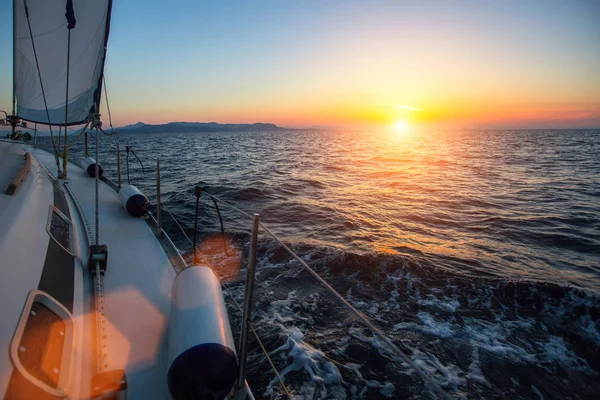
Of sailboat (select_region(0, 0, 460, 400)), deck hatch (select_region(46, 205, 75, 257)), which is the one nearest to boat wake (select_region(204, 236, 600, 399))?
sailboat (select_region(0, 0, 460, 400))

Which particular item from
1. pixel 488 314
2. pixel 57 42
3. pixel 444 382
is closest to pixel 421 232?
pixel 488 314

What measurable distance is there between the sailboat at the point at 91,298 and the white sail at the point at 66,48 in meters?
0.02

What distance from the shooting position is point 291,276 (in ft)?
21.8

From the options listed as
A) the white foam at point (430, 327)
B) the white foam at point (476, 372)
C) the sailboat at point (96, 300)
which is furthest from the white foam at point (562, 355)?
the sailboat at point (96, 300)

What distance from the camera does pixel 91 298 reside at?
320 centimetres

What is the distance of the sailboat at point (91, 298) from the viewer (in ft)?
6.84

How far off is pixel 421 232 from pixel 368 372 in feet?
19.7

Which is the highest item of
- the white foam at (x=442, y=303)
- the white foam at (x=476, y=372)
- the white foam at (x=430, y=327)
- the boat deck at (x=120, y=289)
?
the boat deck at (x=120, y=289)

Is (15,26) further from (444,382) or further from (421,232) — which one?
(421,232)

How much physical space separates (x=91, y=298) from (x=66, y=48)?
5140mm

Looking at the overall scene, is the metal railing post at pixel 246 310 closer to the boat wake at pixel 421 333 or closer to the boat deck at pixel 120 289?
the boat deck at pixel 120 289

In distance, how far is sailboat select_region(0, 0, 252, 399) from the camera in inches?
82.0

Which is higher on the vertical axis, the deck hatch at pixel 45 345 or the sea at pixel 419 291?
the deck hatch at pixel 45 345

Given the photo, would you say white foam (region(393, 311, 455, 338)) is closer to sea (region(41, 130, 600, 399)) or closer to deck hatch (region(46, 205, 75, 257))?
sea (region(41, 130, 600, 399))
